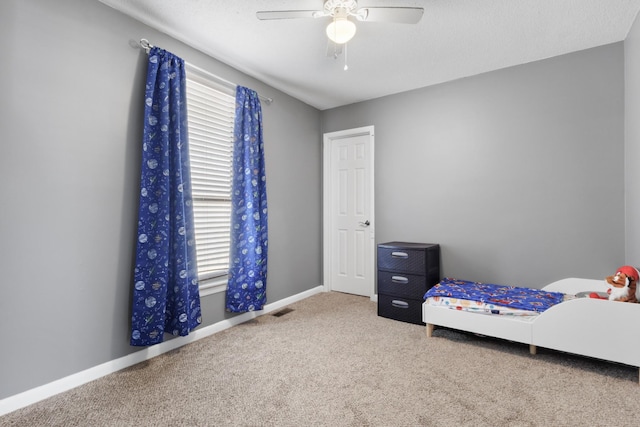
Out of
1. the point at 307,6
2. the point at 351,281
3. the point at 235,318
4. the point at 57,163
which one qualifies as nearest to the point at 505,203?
the point at 351,281

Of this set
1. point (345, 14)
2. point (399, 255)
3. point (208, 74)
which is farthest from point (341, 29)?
point (399, 255)

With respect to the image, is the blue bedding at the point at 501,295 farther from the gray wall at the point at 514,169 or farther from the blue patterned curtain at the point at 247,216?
the blue patterned curtain at the point at 247,216

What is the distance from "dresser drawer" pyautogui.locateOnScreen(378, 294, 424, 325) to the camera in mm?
3000

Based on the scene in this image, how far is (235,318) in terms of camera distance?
2.98 metres

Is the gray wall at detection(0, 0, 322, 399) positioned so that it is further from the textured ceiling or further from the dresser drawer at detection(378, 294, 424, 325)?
the dresser drawer at detection(378, 294, 424, 325)

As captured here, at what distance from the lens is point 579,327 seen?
2.06 meters

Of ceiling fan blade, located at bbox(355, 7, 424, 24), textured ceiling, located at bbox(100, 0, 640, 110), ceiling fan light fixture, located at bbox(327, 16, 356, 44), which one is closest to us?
ceiling fan blade, located at bbox(355, 7, 424, 24)

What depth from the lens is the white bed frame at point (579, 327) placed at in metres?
1.93

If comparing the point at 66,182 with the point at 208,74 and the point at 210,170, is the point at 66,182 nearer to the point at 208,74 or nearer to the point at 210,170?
the point at 210,170

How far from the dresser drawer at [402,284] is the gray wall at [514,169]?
1.73ft

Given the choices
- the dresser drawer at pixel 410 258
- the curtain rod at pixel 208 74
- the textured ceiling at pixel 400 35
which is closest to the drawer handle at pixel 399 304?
the dresser drawer at pixel 410 258

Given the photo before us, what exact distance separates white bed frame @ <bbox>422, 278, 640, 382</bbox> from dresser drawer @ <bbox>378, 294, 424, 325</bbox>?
520 millimetres

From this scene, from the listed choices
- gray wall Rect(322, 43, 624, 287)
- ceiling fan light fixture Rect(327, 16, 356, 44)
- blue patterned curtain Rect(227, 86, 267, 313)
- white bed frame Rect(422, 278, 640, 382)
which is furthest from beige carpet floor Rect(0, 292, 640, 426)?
ceiling fan light fixture Rect(327, 16, 356, 44)

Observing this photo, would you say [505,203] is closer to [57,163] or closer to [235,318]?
[235,318]
